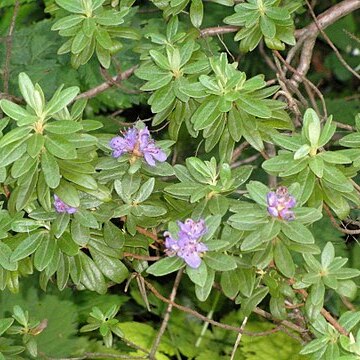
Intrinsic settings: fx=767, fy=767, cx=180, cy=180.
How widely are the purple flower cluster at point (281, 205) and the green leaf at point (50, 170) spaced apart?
1.15ft

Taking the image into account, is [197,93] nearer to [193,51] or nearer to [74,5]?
[193,51]

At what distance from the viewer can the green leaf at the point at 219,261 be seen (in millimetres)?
1270

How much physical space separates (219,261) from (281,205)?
5.6 inches

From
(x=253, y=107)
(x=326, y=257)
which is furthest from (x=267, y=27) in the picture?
(x=326, y=257)

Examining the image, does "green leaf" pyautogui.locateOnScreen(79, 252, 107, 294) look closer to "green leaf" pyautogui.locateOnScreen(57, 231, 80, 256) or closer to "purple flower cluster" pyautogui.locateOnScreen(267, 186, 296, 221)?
"green leaf" pyautogui.locateOnScreen(57, 231, 80, 256)

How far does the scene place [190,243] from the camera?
126cm

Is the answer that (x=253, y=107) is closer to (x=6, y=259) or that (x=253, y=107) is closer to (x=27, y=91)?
(x=27, y=91)

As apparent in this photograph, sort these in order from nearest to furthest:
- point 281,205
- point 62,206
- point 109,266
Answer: point 281,205 < point 62,206 < point 109,266

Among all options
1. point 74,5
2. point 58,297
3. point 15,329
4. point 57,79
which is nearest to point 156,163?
point 74,5

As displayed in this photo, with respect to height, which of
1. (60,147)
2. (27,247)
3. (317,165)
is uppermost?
(60,147)

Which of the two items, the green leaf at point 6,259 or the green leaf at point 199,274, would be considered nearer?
the green leaf at point 199,274

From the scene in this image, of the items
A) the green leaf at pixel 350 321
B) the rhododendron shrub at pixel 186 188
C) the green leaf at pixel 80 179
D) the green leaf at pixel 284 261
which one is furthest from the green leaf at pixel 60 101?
the green leaf at pixel 350 321

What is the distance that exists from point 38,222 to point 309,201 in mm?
498

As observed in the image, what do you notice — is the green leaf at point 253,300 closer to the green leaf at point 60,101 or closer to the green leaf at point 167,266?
the green leaf at point 167,266
